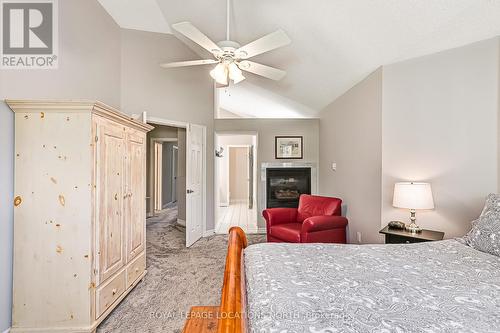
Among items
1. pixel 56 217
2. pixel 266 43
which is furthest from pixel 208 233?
pixel 266 43

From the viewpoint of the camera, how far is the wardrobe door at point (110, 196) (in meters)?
1.99

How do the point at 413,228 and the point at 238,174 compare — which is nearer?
the point at 413,228

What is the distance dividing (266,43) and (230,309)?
6.55ft

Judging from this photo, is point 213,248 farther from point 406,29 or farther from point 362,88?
→ point 406,29

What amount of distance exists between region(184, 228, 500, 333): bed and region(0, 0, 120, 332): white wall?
156 cm

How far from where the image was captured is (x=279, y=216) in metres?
3.75

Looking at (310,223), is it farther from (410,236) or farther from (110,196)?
(110,196)

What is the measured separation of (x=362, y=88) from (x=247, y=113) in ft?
11.8

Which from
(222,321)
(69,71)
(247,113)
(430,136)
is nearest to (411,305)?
(222,321)

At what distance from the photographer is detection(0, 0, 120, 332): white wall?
5.94 ft

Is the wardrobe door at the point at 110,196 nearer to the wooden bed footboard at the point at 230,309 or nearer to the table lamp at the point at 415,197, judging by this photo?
the wooden bed footboard at the point at 230,309

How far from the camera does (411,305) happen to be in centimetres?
99

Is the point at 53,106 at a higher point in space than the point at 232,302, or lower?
higher

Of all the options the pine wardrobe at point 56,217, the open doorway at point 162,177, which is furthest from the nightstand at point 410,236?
the open doorway at point 162,177
